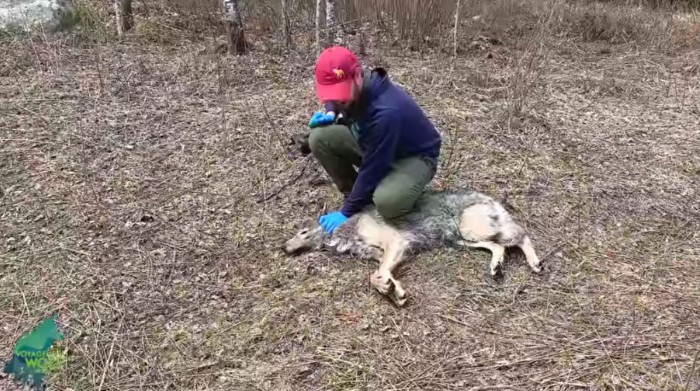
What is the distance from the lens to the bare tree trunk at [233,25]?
5.39 metres

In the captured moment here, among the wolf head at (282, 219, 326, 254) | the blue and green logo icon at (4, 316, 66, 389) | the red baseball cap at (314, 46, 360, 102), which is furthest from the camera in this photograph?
the wolf head at (282, 219, 326, 254)

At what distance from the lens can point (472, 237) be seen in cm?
308

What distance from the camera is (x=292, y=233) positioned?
10.7 ft

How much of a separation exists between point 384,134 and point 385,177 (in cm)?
29

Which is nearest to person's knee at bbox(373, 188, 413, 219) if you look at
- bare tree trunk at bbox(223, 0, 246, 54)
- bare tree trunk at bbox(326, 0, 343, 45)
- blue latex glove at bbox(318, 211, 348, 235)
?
blue latex glove at bbox(318, 211, 348, 235)

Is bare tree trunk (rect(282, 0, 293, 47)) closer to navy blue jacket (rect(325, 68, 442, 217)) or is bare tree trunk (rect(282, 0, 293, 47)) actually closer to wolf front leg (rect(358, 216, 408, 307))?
navy blue jacket (rect(325, 68, 442, 217))

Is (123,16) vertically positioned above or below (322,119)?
above

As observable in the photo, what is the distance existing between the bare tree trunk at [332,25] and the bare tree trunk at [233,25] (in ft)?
2.77

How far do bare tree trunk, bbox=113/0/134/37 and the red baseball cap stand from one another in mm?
4002

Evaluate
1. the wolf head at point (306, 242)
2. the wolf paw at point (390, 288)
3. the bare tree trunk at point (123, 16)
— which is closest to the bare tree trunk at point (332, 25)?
the bare tree trunk at point (123, 16)

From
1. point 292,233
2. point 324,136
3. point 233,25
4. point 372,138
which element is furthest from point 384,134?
point 233,25

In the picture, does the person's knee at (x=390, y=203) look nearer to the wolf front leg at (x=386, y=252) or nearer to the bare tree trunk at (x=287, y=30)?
the wolf front leg at (x=386, y=252)

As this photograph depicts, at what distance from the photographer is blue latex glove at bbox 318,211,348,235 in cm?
311

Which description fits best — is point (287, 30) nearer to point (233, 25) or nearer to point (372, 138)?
point (233, 25)
